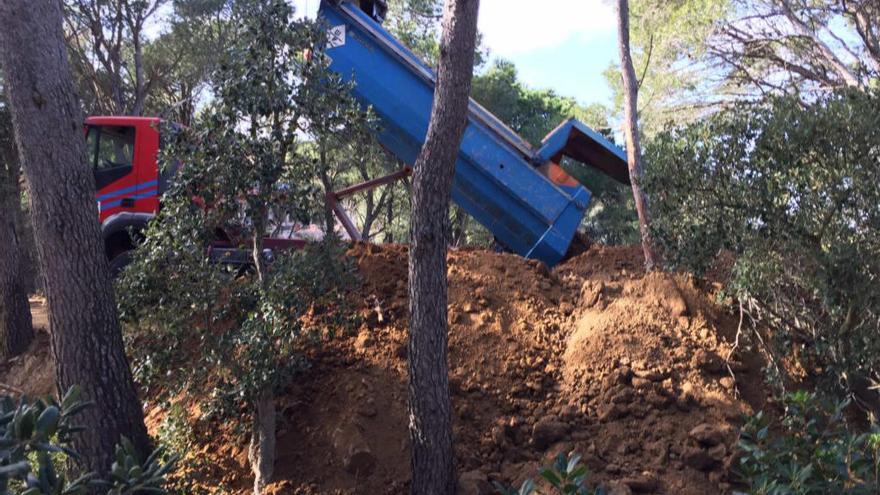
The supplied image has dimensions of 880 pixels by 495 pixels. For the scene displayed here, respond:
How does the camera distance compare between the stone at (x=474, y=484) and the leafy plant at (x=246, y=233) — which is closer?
the stone at (x=474, y=484)

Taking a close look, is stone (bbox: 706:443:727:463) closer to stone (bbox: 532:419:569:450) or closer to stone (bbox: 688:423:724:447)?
stone (bbox: 688:423:724:447)

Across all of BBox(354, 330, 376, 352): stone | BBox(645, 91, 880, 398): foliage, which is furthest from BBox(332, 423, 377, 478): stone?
BBox(645, 91, 880, 398): foliage

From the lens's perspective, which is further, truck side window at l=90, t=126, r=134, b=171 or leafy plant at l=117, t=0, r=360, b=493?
truck side window at l=90, t=126, r=134, b=171

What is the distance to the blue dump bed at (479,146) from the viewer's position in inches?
325

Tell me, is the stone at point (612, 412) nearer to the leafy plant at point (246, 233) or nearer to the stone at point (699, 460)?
the stone at point (699, 460)

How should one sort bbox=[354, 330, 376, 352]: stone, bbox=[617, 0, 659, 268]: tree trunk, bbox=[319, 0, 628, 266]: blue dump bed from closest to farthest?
bbox=[354, 330, 376, 352]: stone < bbox=[617, 0, 659, 268]: tree trunk < bbox=[319, 0, 628, 266]: blue dump bed

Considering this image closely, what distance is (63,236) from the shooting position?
526 centimetres

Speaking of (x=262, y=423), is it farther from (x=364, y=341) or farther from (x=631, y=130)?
(x=631, y=130)

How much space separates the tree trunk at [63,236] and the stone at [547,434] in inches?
112

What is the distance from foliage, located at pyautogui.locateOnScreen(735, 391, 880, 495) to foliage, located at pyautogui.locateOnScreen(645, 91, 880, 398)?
0.68 meters

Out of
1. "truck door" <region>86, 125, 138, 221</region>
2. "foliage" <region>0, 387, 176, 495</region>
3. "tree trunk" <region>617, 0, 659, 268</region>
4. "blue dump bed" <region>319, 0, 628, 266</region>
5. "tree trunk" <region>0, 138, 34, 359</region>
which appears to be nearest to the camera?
"foliage" <region>0, 387, 176, 495</region>

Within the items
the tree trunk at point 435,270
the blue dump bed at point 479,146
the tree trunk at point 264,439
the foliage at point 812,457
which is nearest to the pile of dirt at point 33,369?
the tree trunk at point 264,439

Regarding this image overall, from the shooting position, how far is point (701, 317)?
6480 millimetres

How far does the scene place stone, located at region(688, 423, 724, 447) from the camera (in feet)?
17.7
